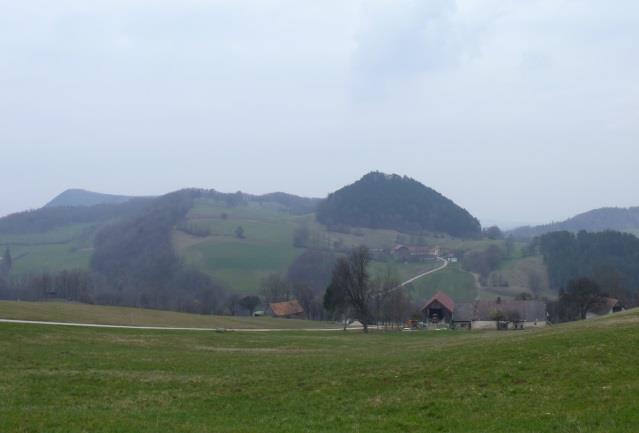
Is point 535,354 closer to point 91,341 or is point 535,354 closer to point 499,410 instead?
point 499,410

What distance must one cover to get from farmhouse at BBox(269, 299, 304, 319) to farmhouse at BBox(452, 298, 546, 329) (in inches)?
1304

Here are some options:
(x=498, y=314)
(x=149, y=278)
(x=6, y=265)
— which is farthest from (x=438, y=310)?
(x=6, y=265)

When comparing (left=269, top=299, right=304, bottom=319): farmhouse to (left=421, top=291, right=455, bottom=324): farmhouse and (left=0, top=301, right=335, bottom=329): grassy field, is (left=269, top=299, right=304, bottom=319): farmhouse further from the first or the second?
(left=0, top=301, right=335, bottom=329): grassy field

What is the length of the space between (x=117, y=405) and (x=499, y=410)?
9.36 m

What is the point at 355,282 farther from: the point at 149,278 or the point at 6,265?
the point at 6,265

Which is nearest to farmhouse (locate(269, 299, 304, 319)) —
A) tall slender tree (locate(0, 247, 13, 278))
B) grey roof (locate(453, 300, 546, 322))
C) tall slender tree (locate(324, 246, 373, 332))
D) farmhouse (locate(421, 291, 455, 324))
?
farmhouse (locate(421, 291, 455, 324))

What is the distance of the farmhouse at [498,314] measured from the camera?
96.6 m

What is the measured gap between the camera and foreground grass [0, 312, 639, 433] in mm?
14562

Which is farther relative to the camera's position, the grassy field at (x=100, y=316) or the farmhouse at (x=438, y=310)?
the farmhouse at (x=438, y=310)

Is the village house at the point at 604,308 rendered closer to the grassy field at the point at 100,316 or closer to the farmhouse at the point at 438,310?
the farmhouse at the point at 438,310

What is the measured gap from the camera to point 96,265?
18562cm

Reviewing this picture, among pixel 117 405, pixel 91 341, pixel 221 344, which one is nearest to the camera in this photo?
pixel 117 405

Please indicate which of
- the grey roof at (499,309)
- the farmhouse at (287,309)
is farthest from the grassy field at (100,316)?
the farmhouse at (287,309)

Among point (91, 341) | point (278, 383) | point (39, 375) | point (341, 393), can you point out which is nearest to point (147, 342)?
point (91, 341)
